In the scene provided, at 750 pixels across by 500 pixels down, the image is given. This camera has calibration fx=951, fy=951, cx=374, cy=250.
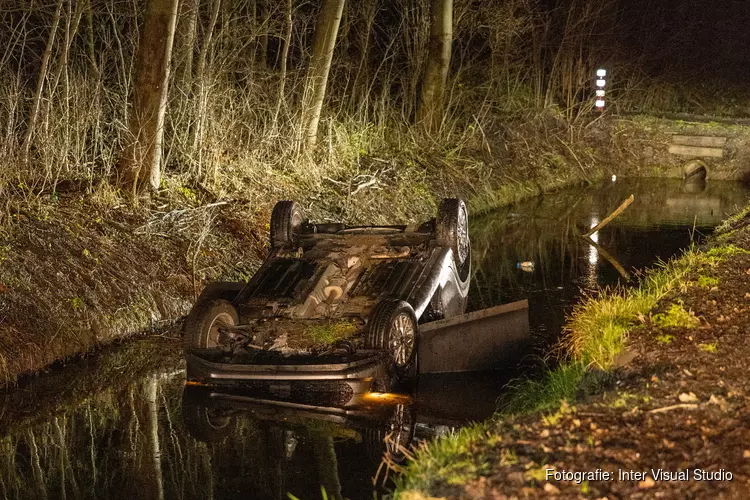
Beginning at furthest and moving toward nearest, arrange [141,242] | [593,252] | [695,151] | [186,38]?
[695,151] → [593,252] → [186,38] → [141,242]

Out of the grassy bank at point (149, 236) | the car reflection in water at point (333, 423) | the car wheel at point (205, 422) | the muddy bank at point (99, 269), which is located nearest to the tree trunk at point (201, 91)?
the grassy bank at point (149, 236)

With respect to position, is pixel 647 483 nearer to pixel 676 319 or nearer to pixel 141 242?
pixel 676 319

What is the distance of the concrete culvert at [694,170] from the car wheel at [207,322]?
21.3 meters

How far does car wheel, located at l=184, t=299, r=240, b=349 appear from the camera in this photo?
8766mm

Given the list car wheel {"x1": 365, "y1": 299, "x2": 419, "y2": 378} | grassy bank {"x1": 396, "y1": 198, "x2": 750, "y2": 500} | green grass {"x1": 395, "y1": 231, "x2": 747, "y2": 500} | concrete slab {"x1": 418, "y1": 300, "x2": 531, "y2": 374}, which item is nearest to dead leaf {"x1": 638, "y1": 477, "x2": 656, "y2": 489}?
grassy bank {"x1": 396, "y1": 198, "x2": 750, "y2": 500}

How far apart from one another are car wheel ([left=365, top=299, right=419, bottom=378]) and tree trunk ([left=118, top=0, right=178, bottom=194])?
522 cm

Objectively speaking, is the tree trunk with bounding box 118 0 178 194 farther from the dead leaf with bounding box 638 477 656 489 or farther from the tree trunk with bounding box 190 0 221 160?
the dead leaf with bounding box 638 477 656 489

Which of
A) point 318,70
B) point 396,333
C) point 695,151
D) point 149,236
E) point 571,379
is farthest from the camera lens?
point 695,151

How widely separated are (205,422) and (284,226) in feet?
9.63

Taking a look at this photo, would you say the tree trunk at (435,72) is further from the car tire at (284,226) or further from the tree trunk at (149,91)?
the car tire at (284,226)

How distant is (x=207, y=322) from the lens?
882 centimetres

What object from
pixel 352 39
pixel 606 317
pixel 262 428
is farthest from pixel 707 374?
pixel 352 39

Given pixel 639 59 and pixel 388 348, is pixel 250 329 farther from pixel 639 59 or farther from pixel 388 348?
pixel 639 59

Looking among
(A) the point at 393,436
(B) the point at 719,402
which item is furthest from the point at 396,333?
(B) the point at 719,402
